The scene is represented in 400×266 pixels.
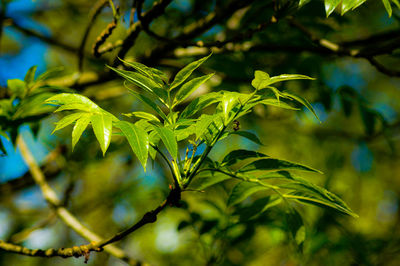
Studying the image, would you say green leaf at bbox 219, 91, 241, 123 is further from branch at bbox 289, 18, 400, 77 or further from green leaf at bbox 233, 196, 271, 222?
branch at bbox 289, 18, 400, 77

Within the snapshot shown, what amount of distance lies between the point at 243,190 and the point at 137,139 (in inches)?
20.7

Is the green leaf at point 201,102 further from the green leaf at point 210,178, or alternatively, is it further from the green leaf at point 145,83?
the green leaf at point 210,178

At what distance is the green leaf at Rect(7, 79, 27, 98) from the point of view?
1457 mm

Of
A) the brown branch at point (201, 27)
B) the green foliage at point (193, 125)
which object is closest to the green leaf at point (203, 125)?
the green foliage at point (193, 125)

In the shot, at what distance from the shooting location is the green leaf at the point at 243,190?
120 cm

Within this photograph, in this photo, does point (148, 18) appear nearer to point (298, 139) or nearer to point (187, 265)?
point (187, 265)

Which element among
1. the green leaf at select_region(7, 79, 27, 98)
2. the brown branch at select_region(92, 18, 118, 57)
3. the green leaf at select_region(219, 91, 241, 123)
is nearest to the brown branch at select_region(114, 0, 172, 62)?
the brown branch at select_region(92, 18, 118, 57)

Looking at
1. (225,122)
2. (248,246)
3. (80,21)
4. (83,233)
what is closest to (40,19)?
(80,21)

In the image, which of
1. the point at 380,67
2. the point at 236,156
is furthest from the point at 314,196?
the point at 380,67

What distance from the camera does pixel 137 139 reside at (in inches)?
34.3

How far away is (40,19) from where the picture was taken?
4027 millimetres

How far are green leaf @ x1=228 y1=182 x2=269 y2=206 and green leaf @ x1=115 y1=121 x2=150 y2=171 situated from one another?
0.47 m

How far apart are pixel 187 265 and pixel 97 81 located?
5.24 feet

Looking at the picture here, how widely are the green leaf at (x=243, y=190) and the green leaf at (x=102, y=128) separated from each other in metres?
0.56
